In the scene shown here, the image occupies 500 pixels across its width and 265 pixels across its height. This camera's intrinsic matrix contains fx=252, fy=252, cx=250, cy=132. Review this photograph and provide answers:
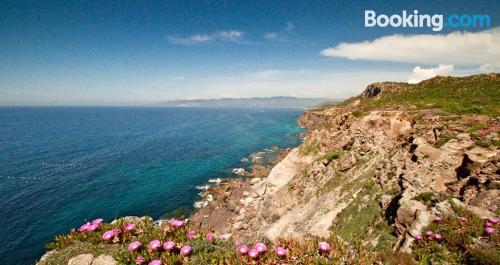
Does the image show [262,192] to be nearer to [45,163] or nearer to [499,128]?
[499,128]

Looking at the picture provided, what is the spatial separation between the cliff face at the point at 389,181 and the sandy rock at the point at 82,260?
4.16 m

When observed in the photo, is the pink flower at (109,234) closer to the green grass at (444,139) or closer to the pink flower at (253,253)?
the pink flower at (253,253)

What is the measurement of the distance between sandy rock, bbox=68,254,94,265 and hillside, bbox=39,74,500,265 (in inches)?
8.8

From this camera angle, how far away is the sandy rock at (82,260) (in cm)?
715

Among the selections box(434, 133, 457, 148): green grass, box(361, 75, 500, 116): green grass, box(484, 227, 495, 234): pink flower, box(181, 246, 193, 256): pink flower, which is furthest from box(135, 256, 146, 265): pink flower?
box(361, 75, 500, 116): green grass

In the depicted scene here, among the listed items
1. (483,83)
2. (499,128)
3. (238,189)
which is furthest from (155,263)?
(483,83)

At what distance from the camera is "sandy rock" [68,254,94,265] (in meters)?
7.15

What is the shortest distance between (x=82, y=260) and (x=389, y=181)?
22.1m

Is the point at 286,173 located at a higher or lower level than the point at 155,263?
lower

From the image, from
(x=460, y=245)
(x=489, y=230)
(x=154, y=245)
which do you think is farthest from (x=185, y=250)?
(x=489, y=230)

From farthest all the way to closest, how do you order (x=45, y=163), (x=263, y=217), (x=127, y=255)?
(x=45, y=163) < (x=263, y=217) < (x=127, y=255)

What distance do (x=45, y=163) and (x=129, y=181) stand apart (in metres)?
30.7

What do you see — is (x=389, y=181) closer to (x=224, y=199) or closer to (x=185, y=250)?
(x=185, y=250)

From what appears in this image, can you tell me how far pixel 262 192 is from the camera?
4875cm
